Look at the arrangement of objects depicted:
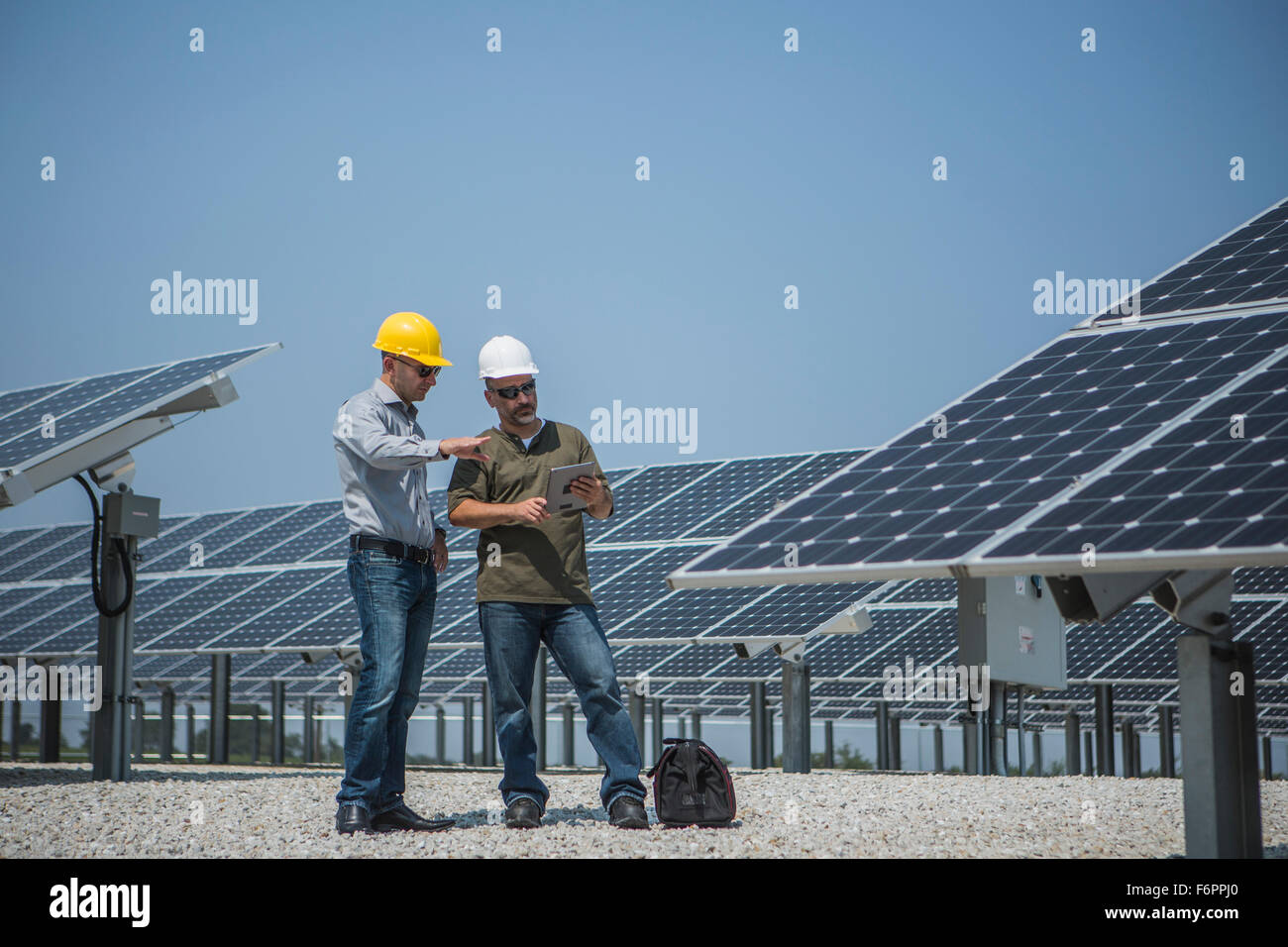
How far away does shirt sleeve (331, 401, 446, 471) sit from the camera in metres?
6.39

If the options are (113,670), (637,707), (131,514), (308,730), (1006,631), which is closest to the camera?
(113,670)

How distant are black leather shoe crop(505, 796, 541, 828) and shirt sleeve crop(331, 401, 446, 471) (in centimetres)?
181

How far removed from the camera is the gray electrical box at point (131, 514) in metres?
10.9

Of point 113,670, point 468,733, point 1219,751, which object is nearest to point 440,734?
point 468,733

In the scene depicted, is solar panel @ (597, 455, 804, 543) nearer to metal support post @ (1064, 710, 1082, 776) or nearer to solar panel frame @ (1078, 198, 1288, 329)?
metal support post @ (1064, 710, 1082, 776)

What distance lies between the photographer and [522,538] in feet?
22.5

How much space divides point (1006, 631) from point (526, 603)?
7.24 m

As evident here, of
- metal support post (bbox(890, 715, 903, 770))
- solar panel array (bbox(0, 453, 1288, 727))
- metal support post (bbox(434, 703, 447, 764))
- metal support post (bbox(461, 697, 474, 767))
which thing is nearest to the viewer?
solar panel array (bbox(0, 453, 1288, 727))

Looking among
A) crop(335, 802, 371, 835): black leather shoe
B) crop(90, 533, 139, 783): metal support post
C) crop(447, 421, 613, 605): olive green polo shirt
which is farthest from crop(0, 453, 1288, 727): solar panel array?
crop(335, 802, 371, 835): black leather shoe

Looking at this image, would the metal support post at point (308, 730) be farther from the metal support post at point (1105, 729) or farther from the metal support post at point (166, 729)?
the metal support post at point (1105, 729)

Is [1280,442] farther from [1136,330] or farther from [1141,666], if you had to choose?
[1141,666]

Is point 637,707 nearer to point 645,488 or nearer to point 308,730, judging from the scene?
point 645,488
